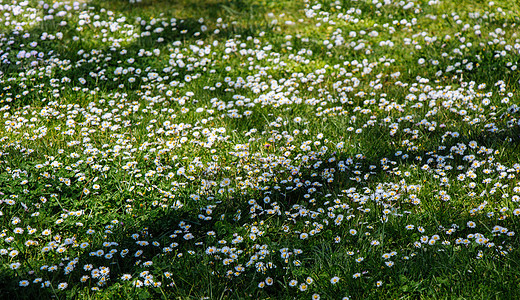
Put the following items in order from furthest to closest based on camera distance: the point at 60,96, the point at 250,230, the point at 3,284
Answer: the point at 60,96, the point at 250,230, the point at 3,284

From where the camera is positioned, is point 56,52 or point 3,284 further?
point 56,52

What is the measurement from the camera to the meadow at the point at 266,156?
9.72 ft

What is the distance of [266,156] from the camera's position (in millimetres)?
4348

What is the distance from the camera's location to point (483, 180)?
3.63 metres

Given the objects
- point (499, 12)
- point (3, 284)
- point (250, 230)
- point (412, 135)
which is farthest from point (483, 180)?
point (499, 12)

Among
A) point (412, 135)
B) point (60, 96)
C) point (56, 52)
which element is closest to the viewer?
point (412, 135)

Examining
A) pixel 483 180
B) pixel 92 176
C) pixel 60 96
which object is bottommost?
pixel 60 96

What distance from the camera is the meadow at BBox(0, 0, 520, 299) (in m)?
2.96

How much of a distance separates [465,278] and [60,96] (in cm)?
487

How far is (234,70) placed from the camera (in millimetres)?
6316

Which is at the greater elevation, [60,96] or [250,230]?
[250,230]

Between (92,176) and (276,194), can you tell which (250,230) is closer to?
(276,194)

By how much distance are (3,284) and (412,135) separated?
346 cm

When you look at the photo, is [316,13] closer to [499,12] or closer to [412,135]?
[499,12]
